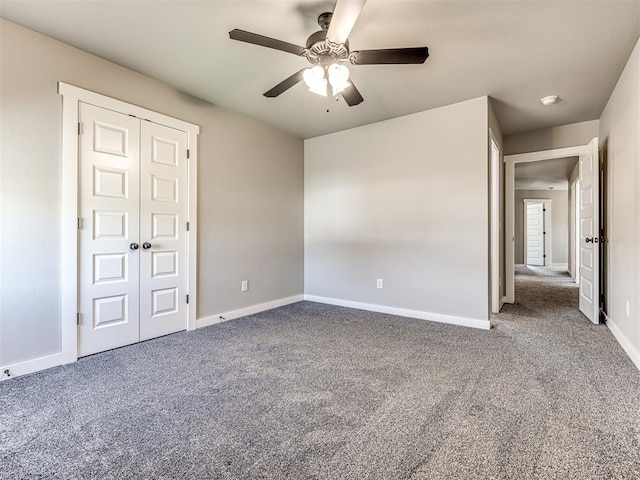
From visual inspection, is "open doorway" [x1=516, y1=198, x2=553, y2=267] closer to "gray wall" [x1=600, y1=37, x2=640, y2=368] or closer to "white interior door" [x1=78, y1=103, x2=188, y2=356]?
"gray wall" [x1=600, y1=37, x2=640, y2=368]

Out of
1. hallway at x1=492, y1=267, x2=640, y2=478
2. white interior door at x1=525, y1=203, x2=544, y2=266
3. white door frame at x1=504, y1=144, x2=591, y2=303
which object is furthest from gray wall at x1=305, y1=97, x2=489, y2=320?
white interior door at x1=525, y1=203, x2=544, y2=266

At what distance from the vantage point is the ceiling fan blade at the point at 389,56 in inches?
72.9

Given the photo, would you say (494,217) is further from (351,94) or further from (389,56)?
(389,56)

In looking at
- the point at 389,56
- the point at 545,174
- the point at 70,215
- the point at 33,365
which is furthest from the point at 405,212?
the point at 545,174

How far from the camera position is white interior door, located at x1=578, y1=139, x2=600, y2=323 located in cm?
340

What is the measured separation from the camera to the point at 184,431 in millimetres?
1533

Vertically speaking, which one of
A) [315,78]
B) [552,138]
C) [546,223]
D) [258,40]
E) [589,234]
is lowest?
[589,234]

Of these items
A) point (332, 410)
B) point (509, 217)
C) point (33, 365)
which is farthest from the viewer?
point (509, 217)

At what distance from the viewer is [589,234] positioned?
11.7 ft

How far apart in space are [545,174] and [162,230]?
26.2ft

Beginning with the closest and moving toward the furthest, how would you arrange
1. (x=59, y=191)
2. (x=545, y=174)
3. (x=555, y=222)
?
(x=59, y=191) < (x=545, y=174) < (x=555, y=222)

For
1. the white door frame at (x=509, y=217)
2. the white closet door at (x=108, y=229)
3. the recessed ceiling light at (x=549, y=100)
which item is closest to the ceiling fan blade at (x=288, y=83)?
the white closet door at (x=108, y=229)

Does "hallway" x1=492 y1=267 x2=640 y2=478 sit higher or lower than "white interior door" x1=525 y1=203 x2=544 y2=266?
lower

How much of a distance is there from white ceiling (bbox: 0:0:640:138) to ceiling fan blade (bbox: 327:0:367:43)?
35 centimetres
